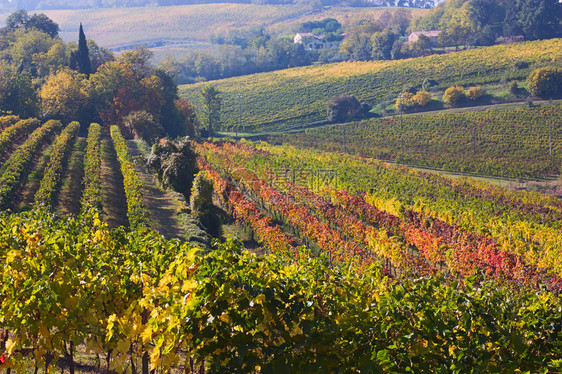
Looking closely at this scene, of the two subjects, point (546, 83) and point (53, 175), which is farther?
point (546, 83)

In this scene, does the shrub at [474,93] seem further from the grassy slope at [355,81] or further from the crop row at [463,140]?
the crop row at [463,140]

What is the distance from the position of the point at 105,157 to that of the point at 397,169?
29.1 metres

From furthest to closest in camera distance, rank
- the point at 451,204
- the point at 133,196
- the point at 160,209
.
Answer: the point at 451,204, the point at 160,209, the point at 133,196

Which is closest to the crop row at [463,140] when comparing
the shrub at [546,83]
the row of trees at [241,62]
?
the shrub at [546,83]

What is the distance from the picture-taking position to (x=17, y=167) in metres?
29.9

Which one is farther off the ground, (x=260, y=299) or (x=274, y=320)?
(x=260, y=299)

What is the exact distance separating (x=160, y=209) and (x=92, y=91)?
3657 cm

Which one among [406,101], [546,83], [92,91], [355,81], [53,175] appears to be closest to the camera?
[53,175]

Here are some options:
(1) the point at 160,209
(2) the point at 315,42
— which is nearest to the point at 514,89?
(1) the point at 160,209

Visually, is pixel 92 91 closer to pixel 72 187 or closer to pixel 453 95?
pixel 72 187

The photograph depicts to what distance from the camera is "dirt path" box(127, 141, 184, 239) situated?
960 inches

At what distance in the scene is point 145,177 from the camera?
118 ft

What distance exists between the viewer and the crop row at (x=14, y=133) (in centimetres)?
3556

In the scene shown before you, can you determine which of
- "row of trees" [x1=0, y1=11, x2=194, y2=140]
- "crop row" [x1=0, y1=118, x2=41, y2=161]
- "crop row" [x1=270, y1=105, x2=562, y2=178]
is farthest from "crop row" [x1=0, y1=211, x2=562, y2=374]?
"crop row" [x1=270, y1=105, x2=562, y2=178]
